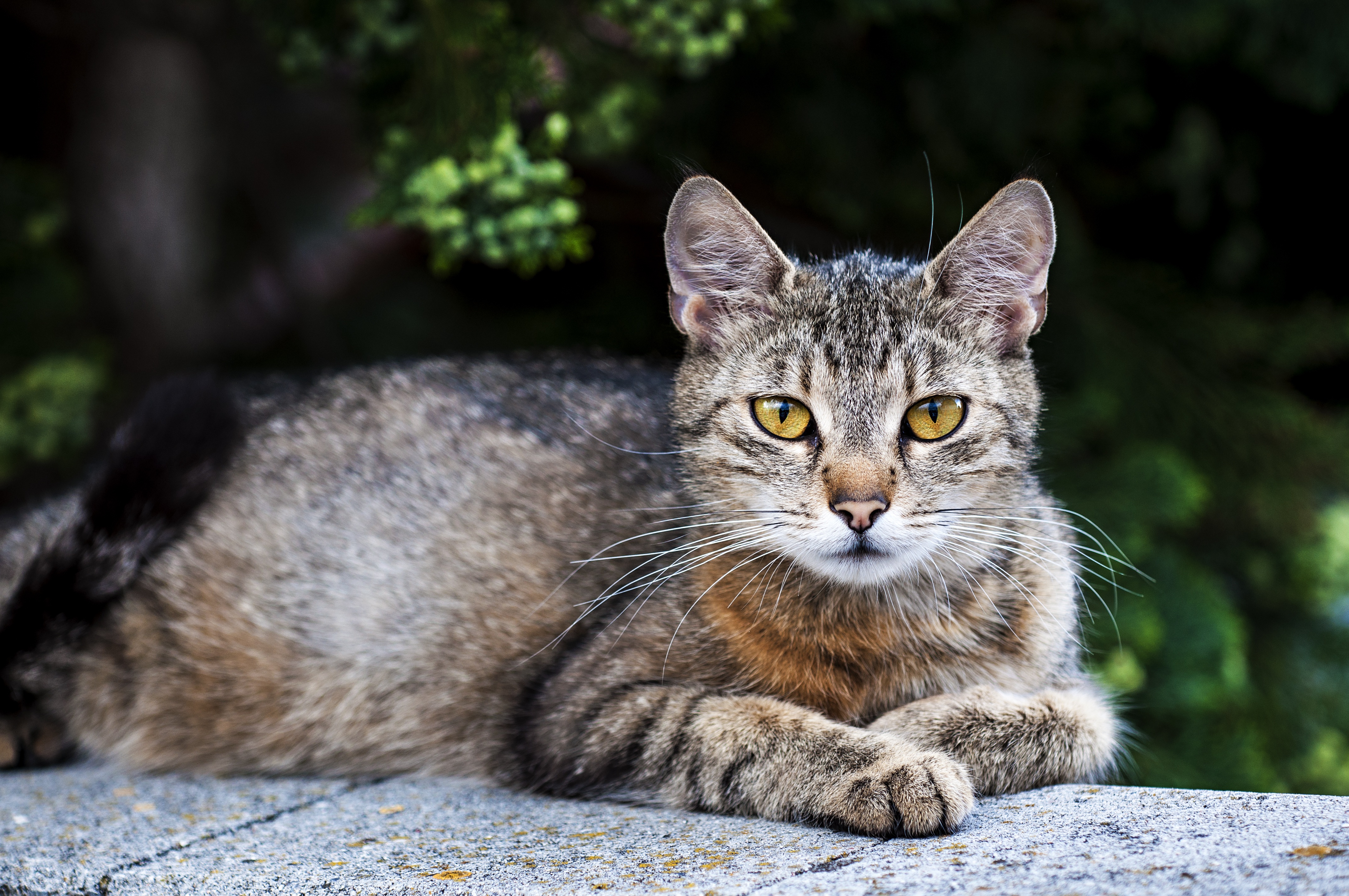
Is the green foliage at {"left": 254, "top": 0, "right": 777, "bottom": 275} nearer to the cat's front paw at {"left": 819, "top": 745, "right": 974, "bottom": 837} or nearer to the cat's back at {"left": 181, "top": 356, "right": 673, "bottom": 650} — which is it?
the cat's back at {"left": 181, "top": 356, "right": 673, "bottom": 650}

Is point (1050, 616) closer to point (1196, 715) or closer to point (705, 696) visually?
→ point (705, 696)

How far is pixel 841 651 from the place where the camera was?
6.84 feet

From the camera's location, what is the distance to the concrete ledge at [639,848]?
4.77 ft

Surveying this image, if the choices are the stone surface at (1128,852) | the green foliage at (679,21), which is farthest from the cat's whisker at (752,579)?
the green foliage at (679,21)

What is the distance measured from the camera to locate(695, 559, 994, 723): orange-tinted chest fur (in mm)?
2084

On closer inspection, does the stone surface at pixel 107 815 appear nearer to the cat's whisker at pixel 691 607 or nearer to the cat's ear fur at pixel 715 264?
the cat's whisker at pixel 691 607

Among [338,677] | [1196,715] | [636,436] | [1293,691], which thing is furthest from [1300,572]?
[338,677]

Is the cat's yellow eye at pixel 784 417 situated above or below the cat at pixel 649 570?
above

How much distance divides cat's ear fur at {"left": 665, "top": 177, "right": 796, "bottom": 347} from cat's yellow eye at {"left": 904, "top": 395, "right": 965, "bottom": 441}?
0.37 meters

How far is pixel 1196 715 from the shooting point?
3.02m

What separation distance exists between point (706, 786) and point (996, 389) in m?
0.91

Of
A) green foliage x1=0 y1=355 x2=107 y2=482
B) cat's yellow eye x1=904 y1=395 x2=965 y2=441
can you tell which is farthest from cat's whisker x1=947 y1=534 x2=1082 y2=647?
green foliage x1=0 y1=355 x2=107 y2=482

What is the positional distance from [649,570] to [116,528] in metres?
1.24

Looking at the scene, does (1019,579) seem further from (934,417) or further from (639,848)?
(639,848)
